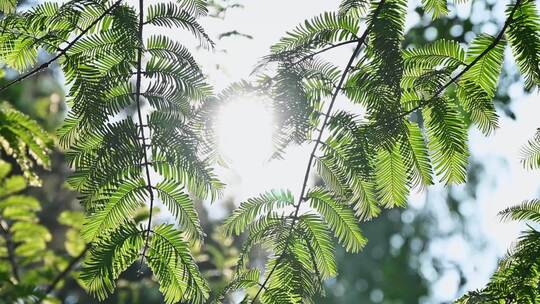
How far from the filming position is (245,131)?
5.83ft

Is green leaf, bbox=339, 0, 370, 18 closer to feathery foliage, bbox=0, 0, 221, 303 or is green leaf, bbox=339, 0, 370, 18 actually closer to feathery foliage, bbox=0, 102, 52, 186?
feathery foliage, bbox=0, 0, 221, 303

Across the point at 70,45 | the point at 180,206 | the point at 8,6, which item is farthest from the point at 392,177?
the point at 8,6

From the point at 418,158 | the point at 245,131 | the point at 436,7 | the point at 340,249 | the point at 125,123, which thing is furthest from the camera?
the point at 340,249

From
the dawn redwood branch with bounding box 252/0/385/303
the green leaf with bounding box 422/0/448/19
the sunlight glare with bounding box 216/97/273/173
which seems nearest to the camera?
the sunlight glare with bounding box 216/97/273/173

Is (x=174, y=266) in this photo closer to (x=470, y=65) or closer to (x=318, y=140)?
(x=318, y=140)

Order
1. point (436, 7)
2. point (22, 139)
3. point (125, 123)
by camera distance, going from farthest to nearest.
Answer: point (22, 139)
point (436, 7)
point (125, 123)

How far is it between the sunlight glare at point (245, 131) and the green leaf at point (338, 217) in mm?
266

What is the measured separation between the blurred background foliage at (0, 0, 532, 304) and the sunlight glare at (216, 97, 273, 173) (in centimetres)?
Answer: 58

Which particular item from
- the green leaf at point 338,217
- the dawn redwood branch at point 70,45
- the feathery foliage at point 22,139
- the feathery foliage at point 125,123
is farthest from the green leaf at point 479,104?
the feathery foliage at point 22,139

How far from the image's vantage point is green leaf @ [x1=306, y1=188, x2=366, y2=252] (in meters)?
2.03

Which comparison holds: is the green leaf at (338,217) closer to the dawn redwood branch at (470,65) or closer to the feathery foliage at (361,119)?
the feathery foliage at (361,119)

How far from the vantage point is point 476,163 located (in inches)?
550

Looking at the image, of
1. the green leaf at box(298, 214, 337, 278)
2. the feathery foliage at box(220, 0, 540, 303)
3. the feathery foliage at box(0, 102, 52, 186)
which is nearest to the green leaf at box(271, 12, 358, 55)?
the feathery foliage at box(220, 0, 540, 303)

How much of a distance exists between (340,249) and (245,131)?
17654 mm
